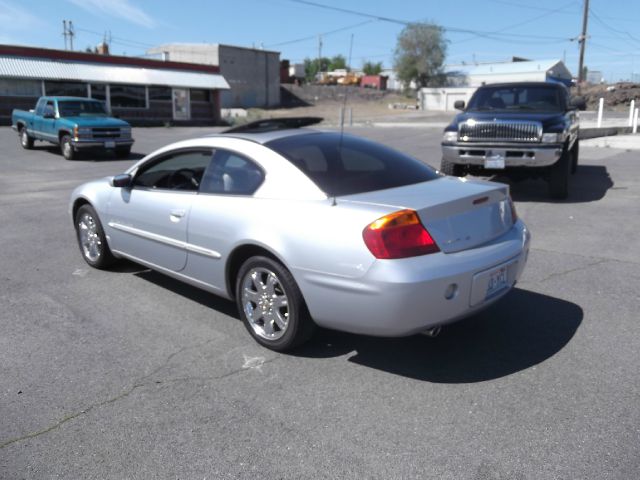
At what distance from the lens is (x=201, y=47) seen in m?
62.3

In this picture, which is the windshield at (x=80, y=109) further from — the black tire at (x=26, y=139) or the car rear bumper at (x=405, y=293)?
the car rear bumper at (x=405, y=293)

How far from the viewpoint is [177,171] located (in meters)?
5.33

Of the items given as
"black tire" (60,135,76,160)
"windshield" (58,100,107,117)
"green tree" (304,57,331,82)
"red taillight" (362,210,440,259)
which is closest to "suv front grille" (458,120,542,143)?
"red taillight" (362,210,440,259)

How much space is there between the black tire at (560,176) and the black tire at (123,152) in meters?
13.2

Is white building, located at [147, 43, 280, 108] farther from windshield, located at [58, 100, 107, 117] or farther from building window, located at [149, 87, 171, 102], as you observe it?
windshield, located at [58, 100, 107, 117]

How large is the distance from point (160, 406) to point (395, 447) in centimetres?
138

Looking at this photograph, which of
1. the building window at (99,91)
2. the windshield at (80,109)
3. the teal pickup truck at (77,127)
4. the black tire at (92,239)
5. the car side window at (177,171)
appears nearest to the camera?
the car side window at (177,171)

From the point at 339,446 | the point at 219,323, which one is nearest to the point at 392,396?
the point at 339,446

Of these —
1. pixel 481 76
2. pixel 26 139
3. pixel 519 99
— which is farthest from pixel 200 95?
pixel 481 76

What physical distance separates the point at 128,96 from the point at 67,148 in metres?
21.4

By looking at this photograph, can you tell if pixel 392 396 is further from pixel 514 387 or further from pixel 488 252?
pixel 488 252

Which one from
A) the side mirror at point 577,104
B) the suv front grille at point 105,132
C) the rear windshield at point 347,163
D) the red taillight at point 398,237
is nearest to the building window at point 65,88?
the suv front grille at point 105,132

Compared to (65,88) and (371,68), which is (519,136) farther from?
(371,68)

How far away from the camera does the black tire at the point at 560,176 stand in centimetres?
992
